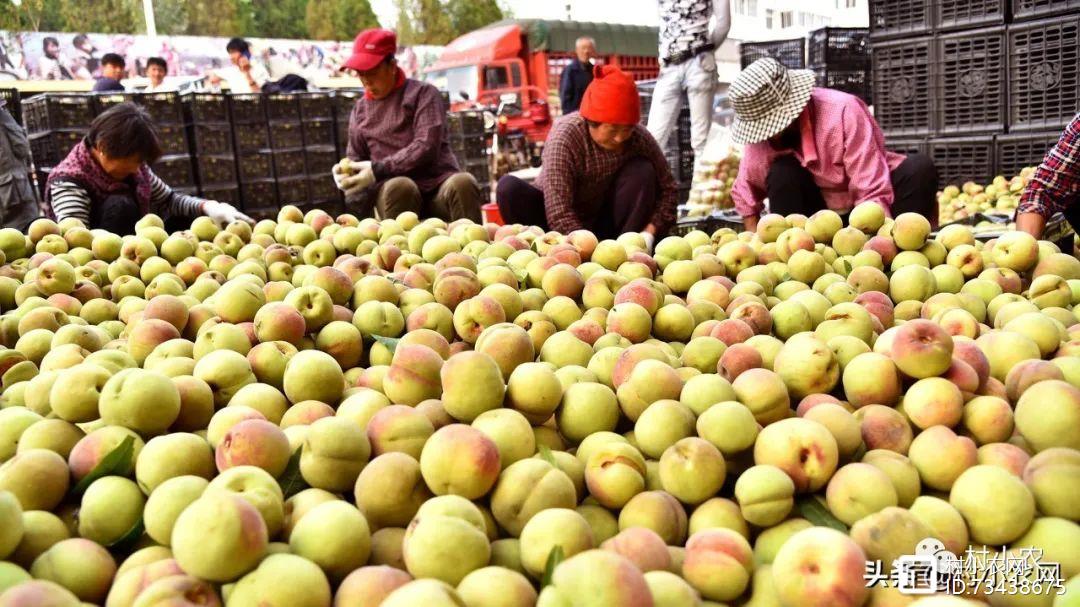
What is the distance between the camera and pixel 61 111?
6016 millimetres

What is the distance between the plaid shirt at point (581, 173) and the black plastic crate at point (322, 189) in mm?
3673

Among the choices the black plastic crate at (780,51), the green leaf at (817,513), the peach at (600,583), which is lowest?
the green leaf at (817,513)

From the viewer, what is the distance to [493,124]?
47.6 feet

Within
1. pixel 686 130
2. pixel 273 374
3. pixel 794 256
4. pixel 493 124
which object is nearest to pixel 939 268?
pixel 794 256

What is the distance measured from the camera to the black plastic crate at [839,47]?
7.08 metres

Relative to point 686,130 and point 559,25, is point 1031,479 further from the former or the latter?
point 559,25

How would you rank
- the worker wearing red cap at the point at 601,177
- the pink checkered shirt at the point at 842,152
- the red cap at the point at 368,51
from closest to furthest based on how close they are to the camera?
1. the pink checkered shirt at the point at 842,152
2. the worker wearing red cap at the point at 601,177
3. the red cap at the point at 368,51

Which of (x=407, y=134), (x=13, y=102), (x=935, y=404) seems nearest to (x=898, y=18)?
(x=407, y=134)

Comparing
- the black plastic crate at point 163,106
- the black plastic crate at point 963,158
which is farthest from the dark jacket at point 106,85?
the black plastic crate at point 963,158

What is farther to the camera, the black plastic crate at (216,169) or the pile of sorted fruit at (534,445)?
the black plastic crate at (216,169)

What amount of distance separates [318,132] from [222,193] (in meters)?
1.08

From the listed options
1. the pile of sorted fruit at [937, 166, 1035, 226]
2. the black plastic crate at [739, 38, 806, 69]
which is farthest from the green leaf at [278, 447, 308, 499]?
the black plastic crate at [739, 38, 806, 69]

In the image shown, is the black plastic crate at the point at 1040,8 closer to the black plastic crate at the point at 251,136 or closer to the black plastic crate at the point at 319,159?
the black plastic crate at the point at 319,159

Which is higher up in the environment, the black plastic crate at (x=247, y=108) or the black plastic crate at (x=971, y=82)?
the black plastic crate at (x=247, y=108)
